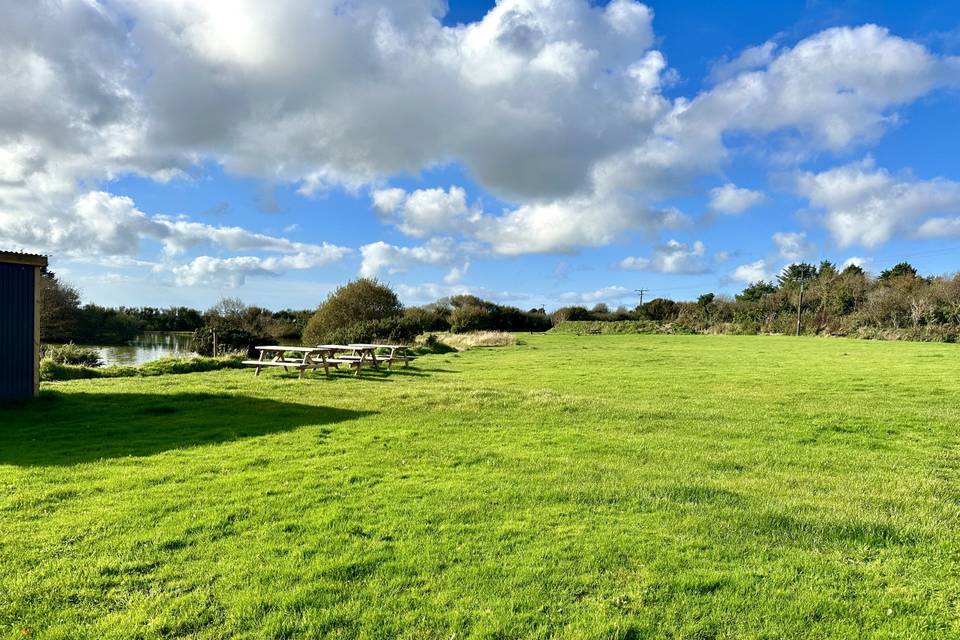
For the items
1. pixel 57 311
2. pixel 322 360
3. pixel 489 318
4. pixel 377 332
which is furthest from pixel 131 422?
pixel 489 318

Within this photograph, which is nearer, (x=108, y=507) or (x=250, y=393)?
(x=108, y=507)

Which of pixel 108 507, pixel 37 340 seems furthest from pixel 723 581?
pixel 37 340

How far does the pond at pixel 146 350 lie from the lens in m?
22.2

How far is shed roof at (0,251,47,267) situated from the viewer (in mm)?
9625

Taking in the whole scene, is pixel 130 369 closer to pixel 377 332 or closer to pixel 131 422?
pixel 131 422

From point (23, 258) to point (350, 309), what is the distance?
73.1ft

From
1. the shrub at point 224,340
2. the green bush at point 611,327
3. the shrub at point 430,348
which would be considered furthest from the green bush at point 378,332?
the green bush at point 611,327

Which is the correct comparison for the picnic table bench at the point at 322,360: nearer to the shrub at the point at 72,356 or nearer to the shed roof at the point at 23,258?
the shed roof at the point at 23,258

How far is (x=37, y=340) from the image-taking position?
10188 millimetres

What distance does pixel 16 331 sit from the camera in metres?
9.89

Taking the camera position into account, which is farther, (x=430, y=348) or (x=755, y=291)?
(x=755, y=291)

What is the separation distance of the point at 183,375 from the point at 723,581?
1542cm

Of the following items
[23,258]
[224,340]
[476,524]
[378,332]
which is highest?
[23,258]

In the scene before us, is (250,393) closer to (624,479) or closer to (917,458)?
(624,479)
